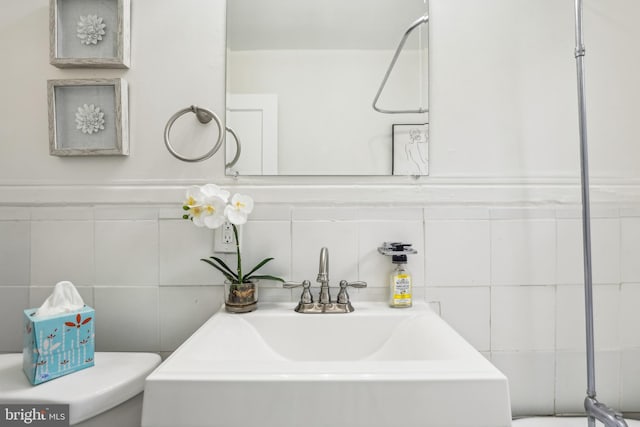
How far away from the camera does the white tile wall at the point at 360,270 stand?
43.4 inches

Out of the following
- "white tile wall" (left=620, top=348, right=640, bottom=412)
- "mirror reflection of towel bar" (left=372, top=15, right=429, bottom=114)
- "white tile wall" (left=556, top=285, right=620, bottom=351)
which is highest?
"mirror reflection of towel bar" (left=372, top=15, right=429, bottom=114)

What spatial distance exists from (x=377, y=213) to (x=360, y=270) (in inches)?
6.7

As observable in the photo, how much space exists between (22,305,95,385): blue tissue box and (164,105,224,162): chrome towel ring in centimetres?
45

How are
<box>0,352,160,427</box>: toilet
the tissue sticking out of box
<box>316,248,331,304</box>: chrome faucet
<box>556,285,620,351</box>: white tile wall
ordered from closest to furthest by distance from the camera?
<box>0,352,160,427</box>: toilet < the tissue sticking out of box < <box>316,248,331,304</box>: chrome faucet < <box>556,285,620,351</box>: white tile wall

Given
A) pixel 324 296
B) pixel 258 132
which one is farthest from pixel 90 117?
pixel 324 296

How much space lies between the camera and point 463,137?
111 cm

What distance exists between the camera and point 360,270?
3.61ft

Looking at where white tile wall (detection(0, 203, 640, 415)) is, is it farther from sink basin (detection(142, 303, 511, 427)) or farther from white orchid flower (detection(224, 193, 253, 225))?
sink basin (detection(142, 303, 511, 427))

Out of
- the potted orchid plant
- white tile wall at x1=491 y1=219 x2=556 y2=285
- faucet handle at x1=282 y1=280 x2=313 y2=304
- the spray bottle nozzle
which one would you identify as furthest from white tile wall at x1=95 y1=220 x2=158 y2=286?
white tile wall at x1=491 y1=219 x2=556 y2=285

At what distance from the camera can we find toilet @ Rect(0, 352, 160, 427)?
775mm

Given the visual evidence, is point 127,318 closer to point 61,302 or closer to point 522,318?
point 61,302

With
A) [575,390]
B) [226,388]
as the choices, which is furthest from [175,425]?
[575,390]

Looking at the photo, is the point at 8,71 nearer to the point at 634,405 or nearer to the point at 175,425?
the point at 175,425

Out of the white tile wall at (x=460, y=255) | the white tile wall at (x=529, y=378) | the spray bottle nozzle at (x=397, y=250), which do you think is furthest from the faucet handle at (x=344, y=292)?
the white tile wall at (x=529, y=378)
